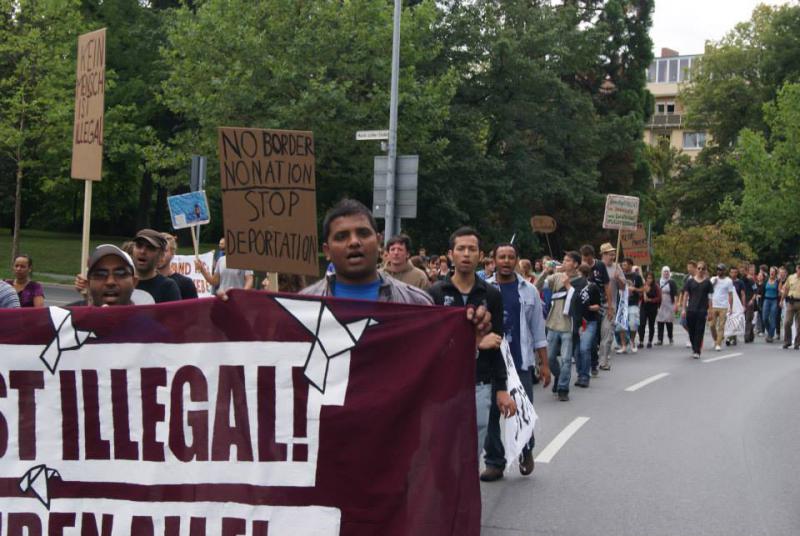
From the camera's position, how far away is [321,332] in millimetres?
4348

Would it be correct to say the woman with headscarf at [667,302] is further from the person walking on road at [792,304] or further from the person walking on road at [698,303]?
the person walking on road at [698,303]

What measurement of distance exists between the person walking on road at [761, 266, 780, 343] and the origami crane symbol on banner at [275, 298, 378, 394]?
75.9ft

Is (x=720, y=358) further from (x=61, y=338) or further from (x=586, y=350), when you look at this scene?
(x=61, y=338)

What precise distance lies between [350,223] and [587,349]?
10.0 m

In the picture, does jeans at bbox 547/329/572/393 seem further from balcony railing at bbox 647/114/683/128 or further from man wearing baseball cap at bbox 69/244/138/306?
balcony railing at bbox 647/114/683/128

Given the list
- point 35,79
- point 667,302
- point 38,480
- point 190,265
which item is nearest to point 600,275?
point 667,302

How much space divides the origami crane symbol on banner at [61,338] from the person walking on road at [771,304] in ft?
76.9

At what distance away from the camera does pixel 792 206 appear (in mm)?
46656

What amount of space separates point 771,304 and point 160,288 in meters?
22.1


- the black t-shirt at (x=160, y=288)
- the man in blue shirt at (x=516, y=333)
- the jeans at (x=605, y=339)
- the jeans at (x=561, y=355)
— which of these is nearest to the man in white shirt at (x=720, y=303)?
the jeans at (x=605, y=339)

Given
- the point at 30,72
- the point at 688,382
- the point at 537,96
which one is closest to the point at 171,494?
the point at 688,382

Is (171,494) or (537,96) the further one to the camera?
(537,96)

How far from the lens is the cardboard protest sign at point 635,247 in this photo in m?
23.5

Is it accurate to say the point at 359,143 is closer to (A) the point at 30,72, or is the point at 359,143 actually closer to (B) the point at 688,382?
(A) the point at 30,72
